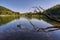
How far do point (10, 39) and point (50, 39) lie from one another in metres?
5.65

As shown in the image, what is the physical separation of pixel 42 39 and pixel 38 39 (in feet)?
1.88

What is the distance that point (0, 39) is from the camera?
19.1m

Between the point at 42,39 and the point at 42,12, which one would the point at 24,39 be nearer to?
the point at 42,39

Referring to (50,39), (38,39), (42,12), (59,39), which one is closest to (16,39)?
(38,39)

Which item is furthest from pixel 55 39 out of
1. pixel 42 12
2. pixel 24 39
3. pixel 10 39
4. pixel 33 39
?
pixel 42 12

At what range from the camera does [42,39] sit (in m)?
19.3

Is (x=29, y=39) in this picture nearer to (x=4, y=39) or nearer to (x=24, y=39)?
(x=24, y=39)

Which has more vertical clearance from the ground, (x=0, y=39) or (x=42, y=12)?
(x=42, y=12)

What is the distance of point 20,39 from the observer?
19.0 meters

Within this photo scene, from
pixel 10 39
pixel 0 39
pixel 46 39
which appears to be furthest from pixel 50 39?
pixel 0 39

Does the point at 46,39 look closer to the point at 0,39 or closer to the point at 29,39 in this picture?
the point at 29,39

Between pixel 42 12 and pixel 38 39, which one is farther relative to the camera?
pixel 38 39

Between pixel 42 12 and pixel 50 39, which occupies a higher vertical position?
pixel 42 12

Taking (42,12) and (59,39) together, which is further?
(59,39)
